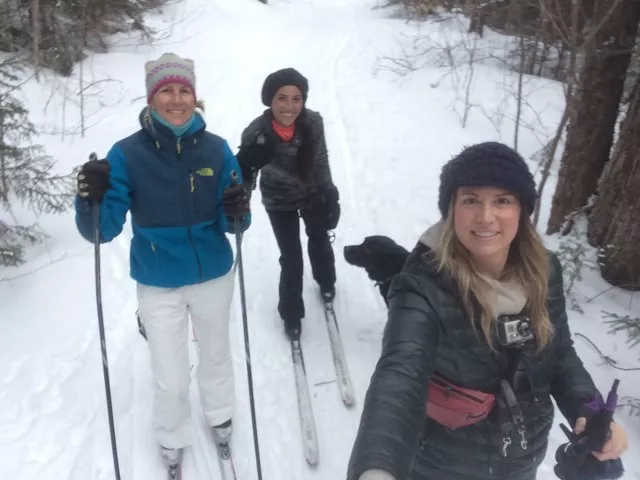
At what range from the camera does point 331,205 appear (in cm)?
434

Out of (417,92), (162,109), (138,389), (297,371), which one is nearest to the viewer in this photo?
(162,109)

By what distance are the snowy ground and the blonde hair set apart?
196 cm

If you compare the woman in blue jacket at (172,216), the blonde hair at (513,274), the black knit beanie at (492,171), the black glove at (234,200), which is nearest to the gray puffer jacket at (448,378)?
the blonde hair at (513,274)

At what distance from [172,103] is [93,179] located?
56 cm

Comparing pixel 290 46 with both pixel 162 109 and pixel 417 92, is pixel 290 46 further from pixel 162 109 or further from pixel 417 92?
pixel 162 109

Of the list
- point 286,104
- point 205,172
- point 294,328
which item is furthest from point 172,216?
point 294,328

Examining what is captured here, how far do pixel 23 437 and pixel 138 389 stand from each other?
2.50 ft

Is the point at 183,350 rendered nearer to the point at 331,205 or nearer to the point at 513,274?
the point at 331,205

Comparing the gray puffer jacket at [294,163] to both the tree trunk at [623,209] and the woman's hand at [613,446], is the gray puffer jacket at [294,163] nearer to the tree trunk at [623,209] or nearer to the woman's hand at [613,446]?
the tree trunk at [623,209]

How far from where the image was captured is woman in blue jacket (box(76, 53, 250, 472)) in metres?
2.74

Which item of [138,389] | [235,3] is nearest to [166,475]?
[138,389]

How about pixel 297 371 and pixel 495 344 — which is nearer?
pixel 495 344

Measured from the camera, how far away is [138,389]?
3844 mm

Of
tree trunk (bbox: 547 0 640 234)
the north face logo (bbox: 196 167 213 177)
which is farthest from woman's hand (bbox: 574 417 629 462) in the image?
tree trunk (bbox: 547 0 640 234)
